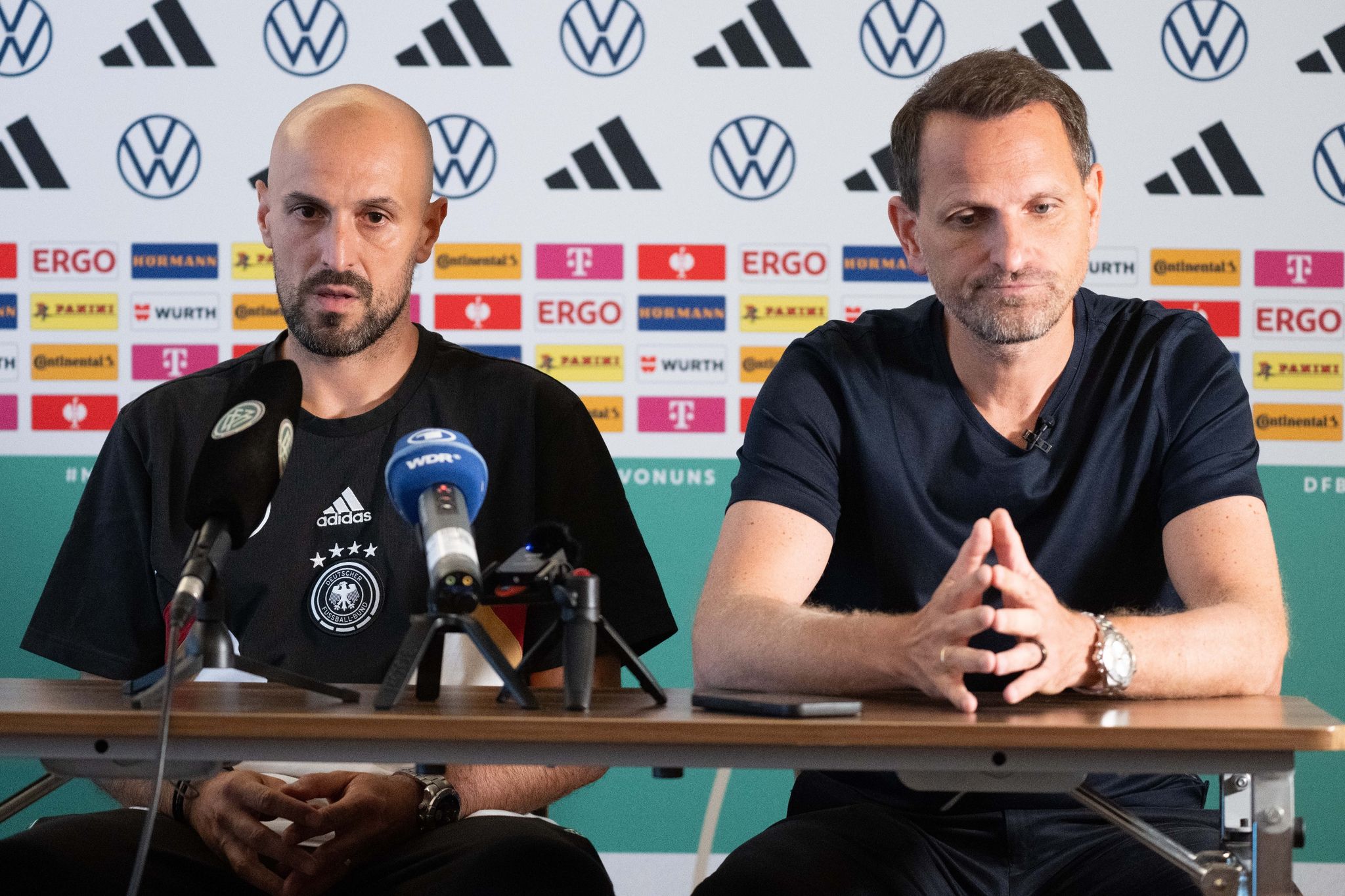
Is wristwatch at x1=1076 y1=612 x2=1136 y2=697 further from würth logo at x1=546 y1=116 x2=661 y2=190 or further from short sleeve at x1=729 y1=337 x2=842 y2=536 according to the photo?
würth logo at x1=546 y1=116 x2=661 y2=190

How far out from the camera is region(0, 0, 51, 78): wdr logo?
2979mm

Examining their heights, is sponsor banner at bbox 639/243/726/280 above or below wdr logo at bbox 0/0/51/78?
below

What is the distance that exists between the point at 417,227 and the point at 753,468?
640 mm

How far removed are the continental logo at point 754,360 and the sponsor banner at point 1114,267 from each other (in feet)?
2.20

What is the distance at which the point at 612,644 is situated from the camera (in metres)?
1.28

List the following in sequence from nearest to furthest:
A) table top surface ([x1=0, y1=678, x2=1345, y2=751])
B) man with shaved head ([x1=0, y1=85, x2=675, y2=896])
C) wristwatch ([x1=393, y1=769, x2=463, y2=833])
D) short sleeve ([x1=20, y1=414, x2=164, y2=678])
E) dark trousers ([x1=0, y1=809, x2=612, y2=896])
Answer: table top surface ([x1=0, y1=678, x2=1345, y2=751]) < dark trousers ([x1=0, y1=809, x2=612, y2=896]) < wristwatch ([x1=393, y1=769, x2=463, y2=833]) < man with shaved head ([x1=0, y1=85, x2=675, y2=896]) < short sleeve ([x1=20, y1=414, x2=164, y2=678])

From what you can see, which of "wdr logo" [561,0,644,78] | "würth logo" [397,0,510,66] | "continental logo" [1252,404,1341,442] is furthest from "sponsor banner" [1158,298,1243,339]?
"würth logo" [397,0,510,66]

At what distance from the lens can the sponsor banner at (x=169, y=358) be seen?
2963 mm

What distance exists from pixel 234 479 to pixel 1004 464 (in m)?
0.94

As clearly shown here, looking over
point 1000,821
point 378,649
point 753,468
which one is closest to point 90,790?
point 378,649

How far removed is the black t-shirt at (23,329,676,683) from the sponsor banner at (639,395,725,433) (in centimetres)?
99

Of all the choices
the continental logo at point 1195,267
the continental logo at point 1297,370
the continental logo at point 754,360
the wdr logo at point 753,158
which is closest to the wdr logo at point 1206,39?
the continental logo at point 1195,267

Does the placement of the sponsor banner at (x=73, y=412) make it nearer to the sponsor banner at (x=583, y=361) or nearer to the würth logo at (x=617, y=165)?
the sponsor banner at (x=583, y=361)

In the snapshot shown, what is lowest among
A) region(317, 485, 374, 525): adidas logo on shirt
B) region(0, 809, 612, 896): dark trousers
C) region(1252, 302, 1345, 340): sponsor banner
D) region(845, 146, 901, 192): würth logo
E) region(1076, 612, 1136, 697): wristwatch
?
region(0, 809, 612, 896): dark trousers
